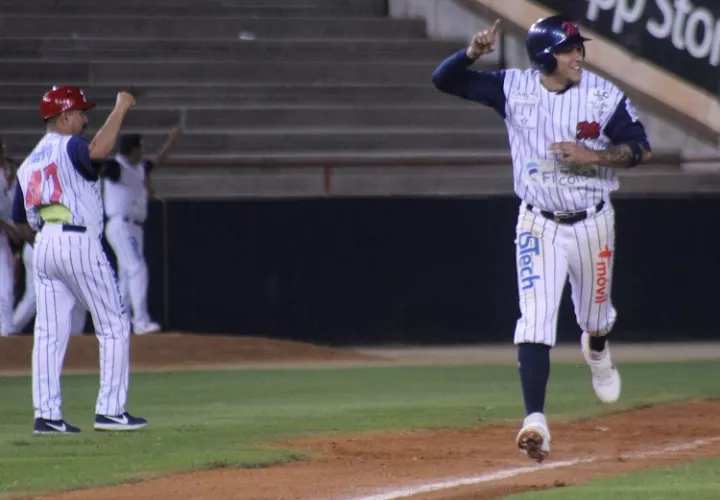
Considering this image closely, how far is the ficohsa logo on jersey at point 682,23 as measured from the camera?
2011cm

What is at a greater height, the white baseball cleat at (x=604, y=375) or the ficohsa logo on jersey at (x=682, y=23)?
the ficohsa logo on jersey at (x=682, y=23)

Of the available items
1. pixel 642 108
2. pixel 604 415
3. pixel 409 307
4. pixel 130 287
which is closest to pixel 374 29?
pixel 642 108

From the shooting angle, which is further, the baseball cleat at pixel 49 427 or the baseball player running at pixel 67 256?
the baseball cleat at pixel 49 427

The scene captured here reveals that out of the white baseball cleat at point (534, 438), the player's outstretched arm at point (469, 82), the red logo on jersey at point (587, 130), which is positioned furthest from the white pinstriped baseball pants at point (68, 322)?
the red logo on jersey at point (587, 130)

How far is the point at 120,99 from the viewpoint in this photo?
8680mm

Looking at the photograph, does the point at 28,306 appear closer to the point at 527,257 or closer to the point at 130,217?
the point at 130,217

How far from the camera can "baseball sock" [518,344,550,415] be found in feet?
24.4

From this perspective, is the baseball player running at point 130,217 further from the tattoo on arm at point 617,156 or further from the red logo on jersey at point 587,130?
the tattoo on arm at point 617,156

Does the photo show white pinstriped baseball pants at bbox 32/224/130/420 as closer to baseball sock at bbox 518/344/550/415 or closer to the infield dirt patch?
the infield dirt patch

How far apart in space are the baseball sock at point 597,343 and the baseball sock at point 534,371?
5.25 ft

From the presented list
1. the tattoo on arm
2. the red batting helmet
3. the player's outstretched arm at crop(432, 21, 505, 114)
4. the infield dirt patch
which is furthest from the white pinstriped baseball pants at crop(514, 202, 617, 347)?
the red batting helmet

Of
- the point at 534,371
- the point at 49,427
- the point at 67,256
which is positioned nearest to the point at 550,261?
the point at 534,371

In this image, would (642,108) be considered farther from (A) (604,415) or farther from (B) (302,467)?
(B) (302,467)

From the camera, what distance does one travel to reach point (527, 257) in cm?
759
